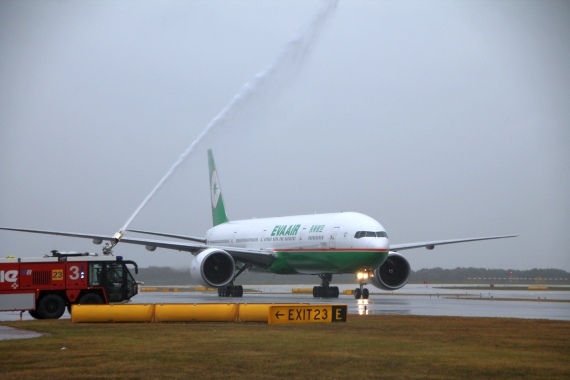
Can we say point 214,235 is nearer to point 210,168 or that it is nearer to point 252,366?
point 210,168

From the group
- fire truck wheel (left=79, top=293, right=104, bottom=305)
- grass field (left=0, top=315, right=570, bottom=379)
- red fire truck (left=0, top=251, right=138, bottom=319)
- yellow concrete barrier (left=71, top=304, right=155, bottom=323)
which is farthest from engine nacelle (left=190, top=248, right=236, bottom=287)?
grass field (left=0, top=315, right=570, bottom=379)

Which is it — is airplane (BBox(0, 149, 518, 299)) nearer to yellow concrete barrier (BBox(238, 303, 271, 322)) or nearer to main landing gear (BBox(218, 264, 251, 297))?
main landing gear (BBox(218, 264, 251, 297))

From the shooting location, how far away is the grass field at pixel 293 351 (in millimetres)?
12562

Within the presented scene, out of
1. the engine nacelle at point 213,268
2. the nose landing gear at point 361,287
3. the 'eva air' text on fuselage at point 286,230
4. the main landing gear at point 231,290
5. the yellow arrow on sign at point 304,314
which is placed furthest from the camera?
the main landing gear at point 231,290

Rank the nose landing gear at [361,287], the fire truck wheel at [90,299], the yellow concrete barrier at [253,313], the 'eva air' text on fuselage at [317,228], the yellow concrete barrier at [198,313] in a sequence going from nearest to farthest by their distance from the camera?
1. the yellow concrete barrier at [253,313]
2. the yellow concrete barrier at [198,313]
3. the fire truck wheel at [90,299]
4. the nose landing gear at [361,287]
5. the 'eva air' text on fuselage at [317,228]

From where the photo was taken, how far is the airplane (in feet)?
125

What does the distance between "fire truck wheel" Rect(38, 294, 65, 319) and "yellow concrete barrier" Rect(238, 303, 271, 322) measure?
252 inches

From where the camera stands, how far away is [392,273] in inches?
1662

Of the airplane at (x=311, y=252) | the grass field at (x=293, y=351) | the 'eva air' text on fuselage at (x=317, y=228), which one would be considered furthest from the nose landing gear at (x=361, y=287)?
the grass field at (x=293, y=351)

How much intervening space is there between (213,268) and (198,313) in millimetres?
18691

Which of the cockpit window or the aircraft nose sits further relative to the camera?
the cockpit window

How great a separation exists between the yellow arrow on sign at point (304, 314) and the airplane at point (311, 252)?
590 inches

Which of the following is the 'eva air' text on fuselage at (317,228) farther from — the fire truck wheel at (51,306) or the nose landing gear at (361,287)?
the fire truck wheel at (51,306)

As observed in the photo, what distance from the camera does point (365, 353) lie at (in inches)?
586
